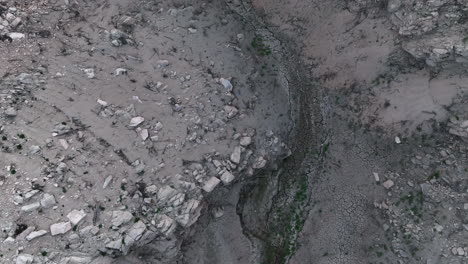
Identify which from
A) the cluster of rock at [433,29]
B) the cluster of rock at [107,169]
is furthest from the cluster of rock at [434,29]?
the cluster of rock at [107,169]

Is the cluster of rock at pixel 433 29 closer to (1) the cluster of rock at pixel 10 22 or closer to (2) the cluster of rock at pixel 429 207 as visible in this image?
(2) the cluster of rock at pixel 429 207

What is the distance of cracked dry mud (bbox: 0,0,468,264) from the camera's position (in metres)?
10.1

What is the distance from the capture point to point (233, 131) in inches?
485

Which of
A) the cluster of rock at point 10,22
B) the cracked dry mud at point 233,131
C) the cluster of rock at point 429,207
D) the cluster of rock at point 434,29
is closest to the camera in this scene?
the cracked dry mud at point 233,131

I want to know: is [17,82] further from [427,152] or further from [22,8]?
[427,152]

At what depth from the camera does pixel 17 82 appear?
10664mm

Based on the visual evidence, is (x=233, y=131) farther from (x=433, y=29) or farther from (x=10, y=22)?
(x=10, y=22)

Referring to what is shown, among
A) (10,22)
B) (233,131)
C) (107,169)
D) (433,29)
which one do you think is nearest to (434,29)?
(433,29)

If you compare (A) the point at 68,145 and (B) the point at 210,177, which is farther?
(B) the point at 210,177

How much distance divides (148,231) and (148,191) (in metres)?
1.02

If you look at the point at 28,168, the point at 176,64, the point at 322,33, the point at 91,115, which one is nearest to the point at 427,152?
the point at 322,33

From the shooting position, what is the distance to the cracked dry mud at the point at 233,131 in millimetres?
10148

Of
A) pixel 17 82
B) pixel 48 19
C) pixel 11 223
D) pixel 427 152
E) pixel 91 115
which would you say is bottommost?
pixel 427 152

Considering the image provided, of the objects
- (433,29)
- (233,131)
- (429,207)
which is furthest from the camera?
(233,131)
